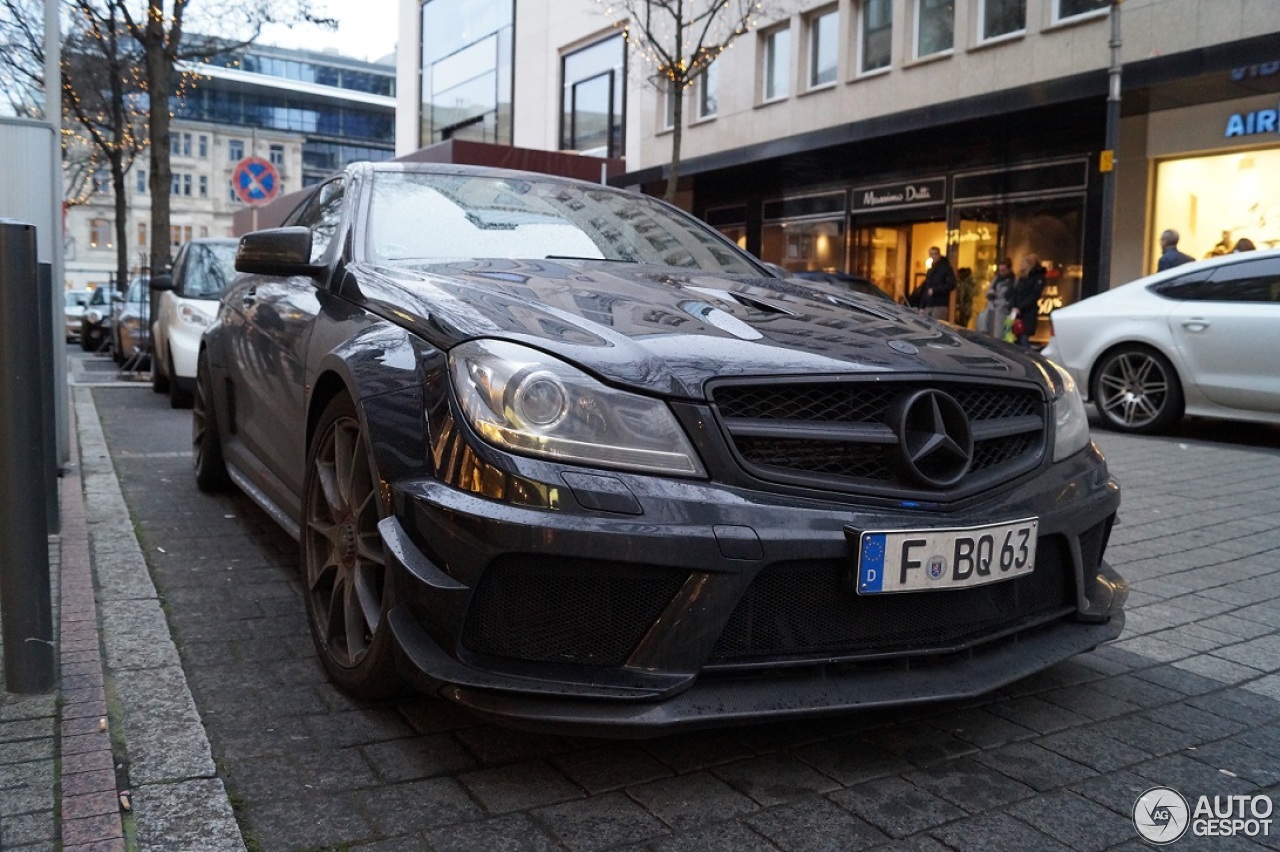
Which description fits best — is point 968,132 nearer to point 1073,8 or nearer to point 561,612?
point 1073,8

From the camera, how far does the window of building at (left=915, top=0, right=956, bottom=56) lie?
19.3 meters

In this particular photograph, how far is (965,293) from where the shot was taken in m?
20.2

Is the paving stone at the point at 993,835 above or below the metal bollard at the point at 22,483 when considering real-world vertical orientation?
below

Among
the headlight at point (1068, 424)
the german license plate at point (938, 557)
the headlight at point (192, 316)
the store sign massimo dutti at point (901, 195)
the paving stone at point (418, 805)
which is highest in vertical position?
the store sign massimo dutti at point (901, 195)

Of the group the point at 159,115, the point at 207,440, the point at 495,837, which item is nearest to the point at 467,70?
the point at 159,115

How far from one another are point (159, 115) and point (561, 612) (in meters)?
14.5

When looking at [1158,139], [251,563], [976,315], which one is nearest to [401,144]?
[976,315]

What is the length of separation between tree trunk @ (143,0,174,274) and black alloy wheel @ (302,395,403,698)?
39.5 feet

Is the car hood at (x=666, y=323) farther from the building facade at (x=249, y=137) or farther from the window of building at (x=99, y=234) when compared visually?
the window of building at (x=99, y=234)

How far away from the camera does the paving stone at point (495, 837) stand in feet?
7.63

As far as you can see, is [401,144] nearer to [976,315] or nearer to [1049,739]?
[976,315]

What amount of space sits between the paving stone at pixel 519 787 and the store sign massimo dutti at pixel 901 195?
19.2 metres

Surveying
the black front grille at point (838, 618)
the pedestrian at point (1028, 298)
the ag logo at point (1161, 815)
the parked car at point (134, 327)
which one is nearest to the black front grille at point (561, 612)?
the black front grille at point (838, 618)

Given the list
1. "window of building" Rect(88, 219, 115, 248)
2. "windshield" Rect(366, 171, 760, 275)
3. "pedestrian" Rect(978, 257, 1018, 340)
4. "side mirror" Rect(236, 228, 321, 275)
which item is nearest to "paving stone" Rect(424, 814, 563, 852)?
"windshield" Rect(366, 171, 760, 275)
